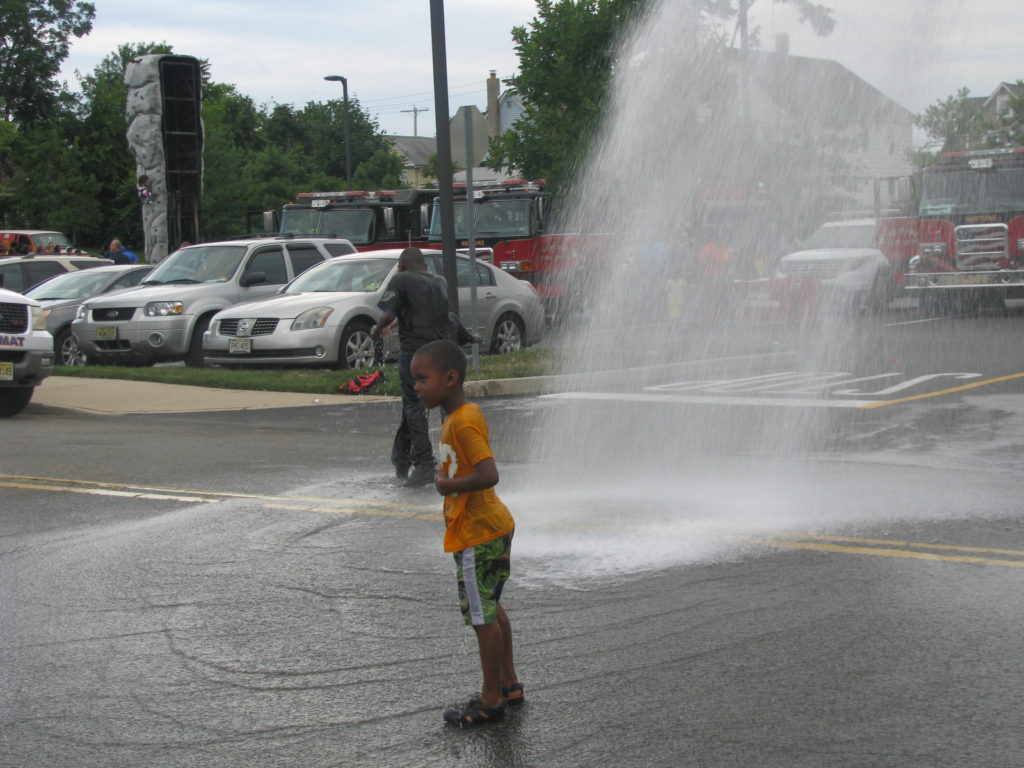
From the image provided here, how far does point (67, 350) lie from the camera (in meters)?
19.1

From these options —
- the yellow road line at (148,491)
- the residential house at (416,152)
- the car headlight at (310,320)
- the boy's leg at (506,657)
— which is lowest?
the yellow road line at (148,491)

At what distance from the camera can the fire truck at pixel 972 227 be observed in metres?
23.8

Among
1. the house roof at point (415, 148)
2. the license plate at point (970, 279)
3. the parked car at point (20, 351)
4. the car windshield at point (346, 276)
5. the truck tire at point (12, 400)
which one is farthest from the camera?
the house roof at point (415, 148)

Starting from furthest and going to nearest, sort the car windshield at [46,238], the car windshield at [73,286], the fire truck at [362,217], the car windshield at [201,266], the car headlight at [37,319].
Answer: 1. the car windshield at [46,238]
2. the fire truck at [362,217]
3. the car windshield at [73,286]
4. the car windshield at [201,266]
5. the car headlight at [37,319]

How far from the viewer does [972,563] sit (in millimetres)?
6113

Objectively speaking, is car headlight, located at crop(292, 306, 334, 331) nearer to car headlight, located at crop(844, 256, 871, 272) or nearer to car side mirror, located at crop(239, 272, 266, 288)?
car side mirror, located at crop(239, 272, 266, 288)

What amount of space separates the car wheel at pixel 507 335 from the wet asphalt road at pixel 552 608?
8.20m

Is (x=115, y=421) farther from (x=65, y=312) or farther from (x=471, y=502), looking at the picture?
(x=471, y=502)

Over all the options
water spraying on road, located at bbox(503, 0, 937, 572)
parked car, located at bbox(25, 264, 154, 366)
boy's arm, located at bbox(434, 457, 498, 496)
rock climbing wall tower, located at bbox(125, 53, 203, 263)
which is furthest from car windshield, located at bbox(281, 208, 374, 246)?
boy's arm, located at bbox(434, 457, 498, 496)

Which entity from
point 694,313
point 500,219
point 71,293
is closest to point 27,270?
point 71,293

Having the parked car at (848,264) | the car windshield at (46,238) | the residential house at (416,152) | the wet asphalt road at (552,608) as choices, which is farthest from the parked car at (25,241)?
the residential house at (416,152)

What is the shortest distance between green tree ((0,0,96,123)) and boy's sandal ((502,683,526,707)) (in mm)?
71445

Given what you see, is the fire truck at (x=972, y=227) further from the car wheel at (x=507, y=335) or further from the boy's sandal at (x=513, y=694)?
the boy's sandal at (x=513, y=694)

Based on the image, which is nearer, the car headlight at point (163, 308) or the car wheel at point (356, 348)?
the car wheel at point (356, 348)
